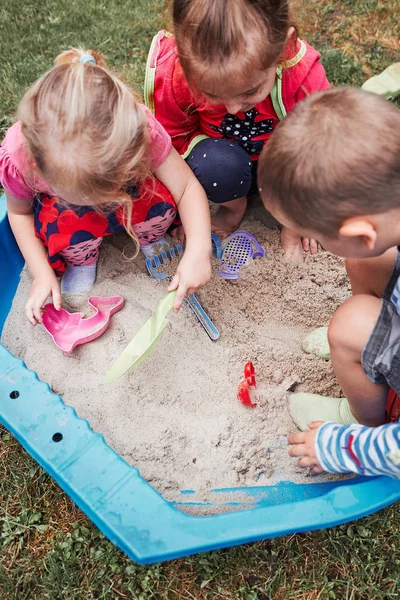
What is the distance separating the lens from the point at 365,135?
0.74 meters

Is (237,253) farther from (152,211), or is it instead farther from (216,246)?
(152,211)

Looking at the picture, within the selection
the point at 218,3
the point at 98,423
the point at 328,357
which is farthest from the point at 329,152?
the point at 98,423

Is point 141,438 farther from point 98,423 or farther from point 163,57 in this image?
point 163,57

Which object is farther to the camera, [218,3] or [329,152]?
[218,3]

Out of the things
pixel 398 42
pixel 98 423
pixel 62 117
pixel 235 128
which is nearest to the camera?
pixel 62 117

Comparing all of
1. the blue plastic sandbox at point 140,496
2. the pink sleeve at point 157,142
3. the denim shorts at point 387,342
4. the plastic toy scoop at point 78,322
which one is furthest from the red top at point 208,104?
the blue plastic sandbox at point 140,496

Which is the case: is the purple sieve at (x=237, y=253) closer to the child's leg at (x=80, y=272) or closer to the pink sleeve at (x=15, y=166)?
the child's leg at (x=80, y=272)

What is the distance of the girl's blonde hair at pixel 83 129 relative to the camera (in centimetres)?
99

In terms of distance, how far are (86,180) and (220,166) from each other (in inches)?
17.5

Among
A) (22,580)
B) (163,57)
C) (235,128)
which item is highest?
(163,57)

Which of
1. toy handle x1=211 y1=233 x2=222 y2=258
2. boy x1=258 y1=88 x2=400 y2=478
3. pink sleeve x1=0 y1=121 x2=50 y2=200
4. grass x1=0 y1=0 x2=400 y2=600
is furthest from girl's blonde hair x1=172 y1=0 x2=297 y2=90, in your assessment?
grass x1=0 y1=0 x2=400 y2=600

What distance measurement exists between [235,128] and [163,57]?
0.23 metres

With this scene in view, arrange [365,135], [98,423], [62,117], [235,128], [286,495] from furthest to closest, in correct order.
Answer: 1. [235,128]
2. [98,423]
3. [286,495]
4. [62,117]
5. [365,135]

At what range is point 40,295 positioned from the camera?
132 cm
